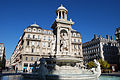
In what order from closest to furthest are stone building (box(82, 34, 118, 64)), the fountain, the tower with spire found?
1. the fountain
2. the tower with spire
3. stone building (box(82, 34, 118, 64))

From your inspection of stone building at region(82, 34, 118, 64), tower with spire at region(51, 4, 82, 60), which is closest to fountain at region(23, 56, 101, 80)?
tower with spire at region(51, 4, 82, 60)

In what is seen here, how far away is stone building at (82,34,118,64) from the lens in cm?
5735

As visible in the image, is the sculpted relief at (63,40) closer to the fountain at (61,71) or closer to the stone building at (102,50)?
the fountain at (61,71)

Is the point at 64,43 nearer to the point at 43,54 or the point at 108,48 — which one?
the point at 43,54

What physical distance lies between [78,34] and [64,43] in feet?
138

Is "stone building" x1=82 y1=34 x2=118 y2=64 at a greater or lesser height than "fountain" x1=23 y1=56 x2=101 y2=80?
greater

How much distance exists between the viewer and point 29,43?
5153cm

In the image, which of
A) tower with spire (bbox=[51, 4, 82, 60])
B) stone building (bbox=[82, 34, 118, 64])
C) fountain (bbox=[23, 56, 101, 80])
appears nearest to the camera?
fountain (bbox=[23, 56, 101, 80])

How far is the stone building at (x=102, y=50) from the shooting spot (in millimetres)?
57353

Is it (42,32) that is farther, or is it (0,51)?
(0,51)

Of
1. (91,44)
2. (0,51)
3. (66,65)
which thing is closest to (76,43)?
(91,44)

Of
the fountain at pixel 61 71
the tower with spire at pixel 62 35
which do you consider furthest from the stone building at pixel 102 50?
the fountain at pixel 61 71

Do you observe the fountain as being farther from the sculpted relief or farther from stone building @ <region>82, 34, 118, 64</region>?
stone building @ <region>82, 34, 118, 64</region>

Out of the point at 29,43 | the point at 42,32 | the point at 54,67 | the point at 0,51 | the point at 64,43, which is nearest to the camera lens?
Answer: the point at 54,67
